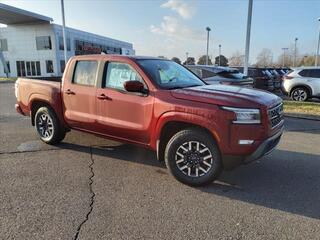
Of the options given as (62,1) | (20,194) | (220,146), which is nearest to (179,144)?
(220,146)

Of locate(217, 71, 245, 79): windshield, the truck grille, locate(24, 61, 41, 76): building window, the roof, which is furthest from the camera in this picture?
locate(24, 61, 41, 76): building window

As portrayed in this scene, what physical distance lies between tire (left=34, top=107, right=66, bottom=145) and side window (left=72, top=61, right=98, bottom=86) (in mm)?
962

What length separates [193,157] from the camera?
4.72 metres

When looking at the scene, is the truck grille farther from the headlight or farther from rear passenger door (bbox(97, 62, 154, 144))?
rear passenger door (bbox(97, 62, 154, 144))

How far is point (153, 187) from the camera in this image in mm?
4711

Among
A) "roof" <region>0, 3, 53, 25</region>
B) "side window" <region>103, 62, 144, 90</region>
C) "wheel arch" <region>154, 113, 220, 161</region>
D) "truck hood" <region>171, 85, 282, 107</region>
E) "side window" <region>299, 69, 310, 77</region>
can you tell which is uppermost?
"roof" <region>0, 3, 53, 25</region>

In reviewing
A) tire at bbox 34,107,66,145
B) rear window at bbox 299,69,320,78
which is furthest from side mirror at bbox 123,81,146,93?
rear window at bbox 299,69,320,78

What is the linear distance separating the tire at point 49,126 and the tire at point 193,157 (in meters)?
2.78

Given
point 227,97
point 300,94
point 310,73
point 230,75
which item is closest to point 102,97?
point 227,97

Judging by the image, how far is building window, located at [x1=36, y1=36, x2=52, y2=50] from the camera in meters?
44.7

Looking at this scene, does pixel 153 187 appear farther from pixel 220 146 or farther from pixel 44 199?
pixel 44 199

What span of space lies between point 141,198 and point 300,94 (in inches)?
508

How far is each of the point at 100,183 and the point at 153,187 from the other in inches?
30.8

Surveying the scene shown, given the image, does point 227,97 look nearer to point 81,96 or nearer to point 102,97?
point 102,97
